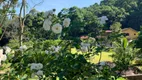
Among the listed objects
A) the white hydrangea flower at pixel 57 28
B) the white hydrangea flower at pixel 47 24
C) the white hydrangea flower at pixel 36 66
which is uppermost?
the white hydrangea flower at pixel 47 24

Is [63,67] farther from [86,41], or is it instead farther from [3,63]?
[3,63]

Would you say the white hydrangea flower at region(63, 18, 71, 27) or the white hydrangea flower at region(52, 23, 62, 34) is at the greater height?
the white hydrangea flower at region(63, 18, 71, 27)

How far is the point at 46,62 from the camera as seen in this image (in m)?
2.00

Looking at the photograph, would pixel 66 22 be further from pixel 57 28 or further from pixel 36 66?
pixel 36 66

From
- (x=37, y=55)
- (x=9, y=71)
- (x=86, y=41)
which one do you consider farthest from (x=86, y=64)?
(x=9, y=71)

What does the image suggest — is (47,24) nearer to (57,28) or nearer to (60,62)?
(57,28)

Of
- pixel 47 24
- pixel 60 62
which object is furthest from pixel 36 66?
pixel 47 24

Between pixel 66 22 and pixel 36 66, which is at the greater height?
pixel 66 22

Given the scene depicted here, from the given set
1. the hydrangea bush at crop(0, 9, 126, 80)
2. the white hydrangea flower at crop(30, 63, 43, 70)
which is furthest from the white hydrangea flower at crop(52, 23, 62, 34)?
the white hydrangea flower at crop(30, 63, 43, 70)

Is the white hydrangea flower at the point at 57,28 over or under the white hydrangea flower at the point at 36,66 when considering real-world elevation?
over

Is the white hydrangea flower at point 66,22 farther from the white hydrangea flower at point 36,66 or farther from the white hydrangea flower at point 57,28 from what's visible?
the white hydrangea flower at point 36,66

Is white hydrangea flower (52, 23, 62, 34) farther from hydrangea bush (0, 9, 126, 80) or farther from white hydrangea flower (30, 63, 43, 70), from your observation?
white hydrangea flower (30, 63, 43, 70)

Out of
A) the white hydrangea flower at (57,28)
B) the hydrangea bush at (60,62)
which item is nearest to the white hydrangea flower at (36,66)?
the hydrangea bush at (60,62)

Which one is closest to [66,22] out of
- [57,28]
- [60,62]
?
[57,28]
